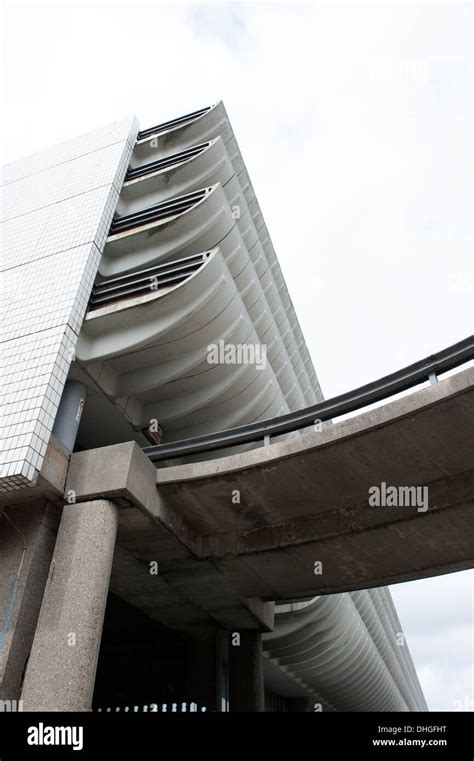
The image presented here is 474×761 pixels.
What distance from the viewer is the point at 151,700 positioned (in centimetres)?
1516

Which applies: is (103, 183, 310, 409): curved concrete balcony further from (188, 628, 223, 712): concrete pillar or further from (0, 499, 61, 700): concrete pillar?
(188, 628, 223, 712): concrete pillar

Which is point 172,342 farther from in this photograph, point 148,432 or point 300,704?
point 300,704

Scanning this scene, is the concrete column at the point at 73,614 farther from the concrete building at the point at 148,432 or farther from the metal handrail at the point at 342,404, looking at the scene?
the metal handrail at the point at 342,404

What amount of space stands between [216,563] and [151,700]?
→ 22.7 ft

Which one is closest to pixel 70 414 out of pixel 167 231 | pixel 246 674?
pixel 167 231

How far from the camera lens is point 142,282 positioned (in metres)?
11.3

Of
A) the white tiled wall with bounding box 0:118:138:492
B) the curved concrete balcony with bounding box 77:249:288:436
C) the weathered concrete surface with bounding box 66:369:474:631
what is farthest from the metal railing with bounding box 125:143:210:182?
the weathered concrete surface with bounding box 66:369:474:631

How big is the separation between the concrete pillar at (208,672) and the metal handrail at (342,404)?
20.1 ft

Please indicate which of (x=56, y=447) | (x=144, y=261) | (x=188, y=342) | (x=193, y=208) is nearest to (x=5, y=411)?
(x=56, y=447)

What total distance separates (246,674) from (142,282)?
9.04 m

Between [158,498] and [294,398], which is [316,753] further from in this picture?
[294,398]

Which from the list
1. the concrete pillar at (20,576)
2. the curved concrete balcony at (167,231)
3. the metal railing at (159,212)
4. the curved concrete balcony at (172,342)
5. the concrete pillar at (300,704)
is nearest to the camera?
the concrete pillar at (20,576)

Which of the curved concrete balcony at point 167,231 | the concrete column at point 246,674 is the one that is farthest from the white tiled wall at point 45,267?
the concrete column at point 246,674

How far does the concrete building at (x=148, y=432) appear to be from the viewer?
7941 millimetres
